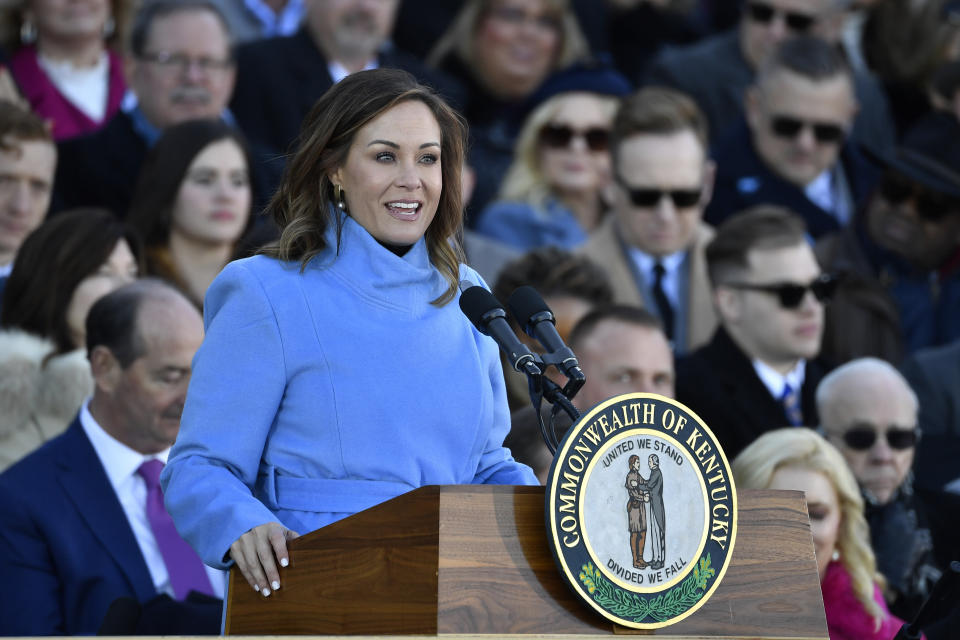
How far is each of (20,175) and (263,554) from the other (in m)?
3.56

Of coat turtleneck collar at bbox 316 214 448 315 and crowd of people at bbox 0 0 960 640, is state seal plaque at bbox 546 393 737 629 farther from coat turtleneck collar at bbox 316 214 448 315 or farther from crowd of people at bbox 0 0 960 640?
coat turtleneck collar at bbox 316 214 448 315

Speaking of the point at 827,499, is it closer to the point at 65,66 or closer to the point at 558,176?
the point at 558,176

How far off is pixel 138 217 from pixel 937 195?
3683mm

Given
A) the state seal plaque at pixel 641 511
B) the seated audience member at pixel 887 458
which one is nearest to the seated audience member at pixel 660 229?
the seated audience member at pixel 887 458

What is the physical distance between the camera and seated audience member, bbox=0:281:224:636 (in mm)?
3902

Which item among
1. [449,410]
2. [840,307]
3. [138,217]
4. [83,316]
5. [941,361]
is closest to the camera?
[449,410]

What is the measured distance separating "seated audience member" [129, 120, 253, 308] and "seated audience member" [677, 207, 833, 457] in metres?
1.80

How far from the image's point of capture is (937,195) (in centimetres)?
712

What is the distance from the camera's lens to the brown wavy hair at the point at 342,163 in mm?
2674

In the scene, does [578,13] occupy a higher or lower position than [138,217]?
lower

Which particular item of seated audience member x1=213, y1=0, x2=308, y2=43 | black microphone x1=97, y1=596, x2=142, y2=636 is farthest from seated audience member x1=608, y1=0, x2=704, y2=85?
black microphone x1=97, y1=596, x2=142, y2=636

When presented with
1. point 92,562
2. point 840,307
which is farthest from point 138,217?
point 840,307

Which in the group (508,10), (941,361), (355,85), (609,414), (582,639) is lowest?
(941,361)

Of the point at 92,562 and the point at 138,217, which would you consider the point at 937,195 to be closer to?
the point at 138,217
